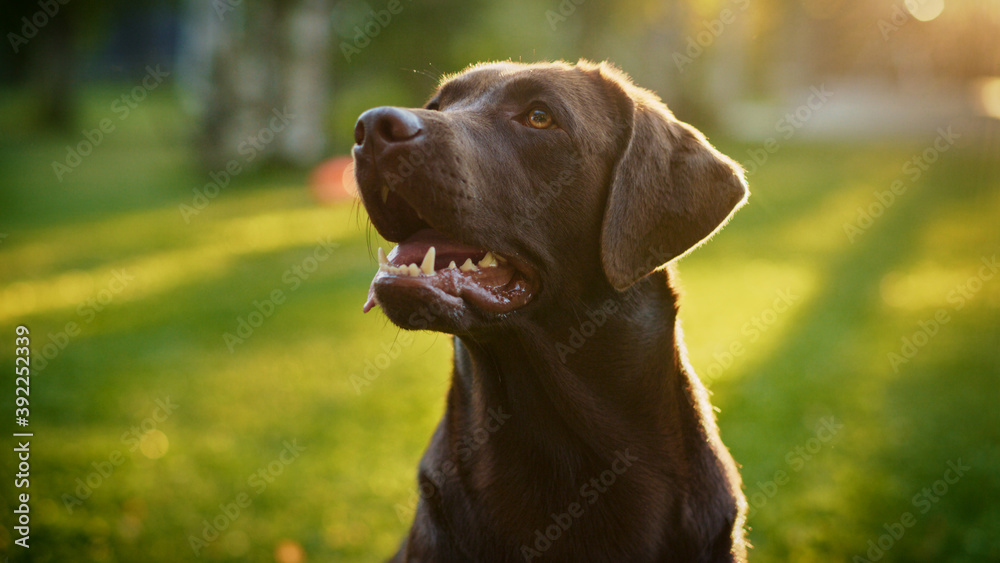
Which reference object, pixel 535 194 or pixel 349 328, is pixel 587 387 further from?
pixel 349 328

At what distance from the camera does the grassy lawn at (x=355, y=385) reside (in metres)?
4.25

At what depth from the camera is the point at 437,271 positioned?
98.0 inches

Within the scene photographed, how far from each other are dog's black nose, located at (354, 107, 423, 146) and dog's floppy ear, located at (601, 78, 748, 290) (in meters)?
0.75

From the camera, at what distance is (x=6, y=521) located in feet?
13.5

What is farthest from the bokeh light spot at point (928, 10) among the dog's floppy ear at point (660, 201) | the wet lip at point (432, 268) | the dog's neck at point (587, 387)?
the wet lip at point (432, 268)

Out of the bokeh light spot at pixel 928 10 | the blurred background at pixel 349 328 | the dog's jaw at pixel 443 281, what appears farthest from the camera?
the bokeh light spot at pixel 928 10

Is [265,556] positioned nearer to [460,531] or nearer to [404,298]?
[460,531]

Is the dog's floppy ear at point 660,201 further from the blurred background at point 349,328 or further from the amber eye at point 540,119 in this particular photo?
the blurred background at point 349,328

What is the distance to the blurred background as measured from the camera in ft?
14.3

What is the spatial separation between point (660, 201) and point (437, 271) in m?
0.82

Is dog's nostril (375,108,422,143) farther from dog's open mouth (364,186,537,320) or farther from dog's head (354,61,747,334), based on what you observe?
dog's open mouth (364,186,537,320)

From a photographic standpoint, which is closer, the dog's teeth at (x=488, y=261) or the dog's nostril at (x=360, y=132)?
the dog's nostril at (x=360, y=132)

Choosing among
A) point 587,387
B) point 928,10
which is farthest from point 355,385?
point 928,10

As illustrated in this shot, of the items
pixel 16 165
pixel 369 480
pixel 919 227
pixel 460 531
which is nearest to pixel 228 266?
pixel 369 480
